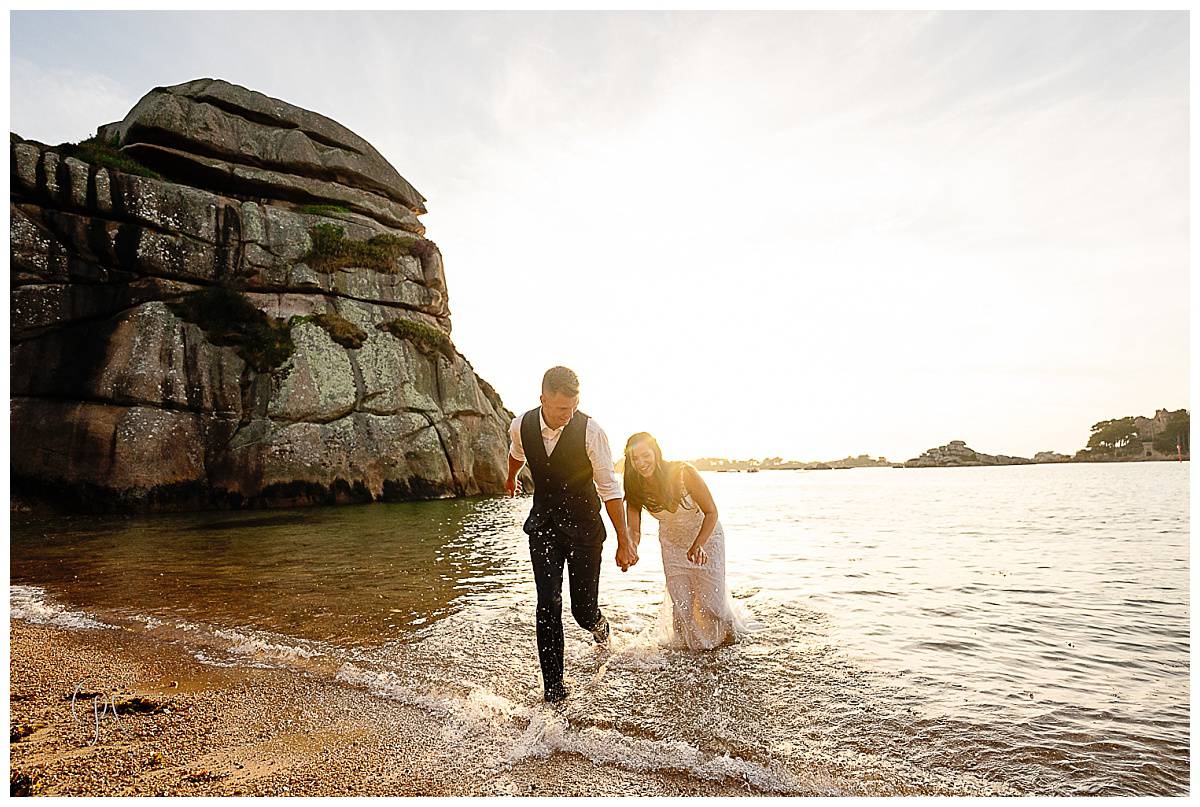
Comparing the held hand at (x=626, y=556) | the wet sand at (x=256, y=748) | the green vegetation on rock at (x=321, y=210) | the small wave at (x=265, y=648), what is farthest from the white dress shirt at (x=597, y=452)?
the green vegetation on rock at (x=321, y=210)

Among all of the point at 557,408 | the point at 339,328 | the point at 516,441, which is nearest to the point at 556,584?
the point at 516,441

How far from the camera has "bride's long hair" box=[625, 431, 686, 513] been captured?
6695mm

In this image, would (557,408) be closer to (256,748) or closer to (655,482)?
(655,482)

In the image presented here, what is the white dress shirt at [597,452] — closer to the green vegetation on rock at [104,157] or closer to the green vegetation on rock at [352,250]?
the green vegetation on rock at [352,250]

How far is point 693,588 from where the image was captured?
7.08m

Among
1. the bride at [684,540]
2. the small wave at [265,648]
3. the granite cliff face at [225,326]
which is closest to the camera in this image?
the small wave at [265,648]

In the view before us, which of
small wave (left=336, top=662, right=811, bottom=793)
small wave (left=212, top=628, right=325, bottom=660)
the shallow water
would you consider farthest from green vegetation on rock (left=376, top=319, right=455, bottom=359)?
small wave (left=336, top=662, right=811, bottom=793)

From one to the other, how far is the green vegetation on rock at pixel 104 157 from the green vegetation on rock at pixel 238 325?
5.39 m

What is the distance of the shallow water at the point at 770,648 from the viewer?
444cm

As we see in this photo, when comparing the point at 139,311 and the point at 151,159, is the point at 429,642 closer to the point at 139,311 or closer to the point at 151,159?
the point at 139,311

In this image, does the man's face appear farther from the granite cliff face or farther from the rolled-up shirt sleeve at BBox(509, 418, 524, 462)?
the granite cliff face

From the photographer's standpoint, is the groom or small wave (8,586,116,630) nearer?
the groom

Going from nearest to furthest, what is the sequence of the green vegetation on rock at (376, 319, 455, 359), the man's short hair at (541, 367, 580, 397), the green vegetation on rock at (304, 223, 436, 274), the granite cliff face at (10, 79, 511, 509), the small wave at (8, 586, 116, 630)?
the man's short hair at (541, 367, 580, 397) < the small wave at (8, 586, 116, 630) < the granite cliff face at (10, 79, 511, 509) < the green vegetation on rock at (304, 223, 436, 274) < the green vegetation on rock at (376, 319, 455, 359)

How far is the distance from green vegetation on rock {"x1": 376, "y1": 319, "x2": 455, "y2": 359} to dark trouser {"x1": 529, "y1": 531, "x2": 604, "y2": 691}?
27.6m
